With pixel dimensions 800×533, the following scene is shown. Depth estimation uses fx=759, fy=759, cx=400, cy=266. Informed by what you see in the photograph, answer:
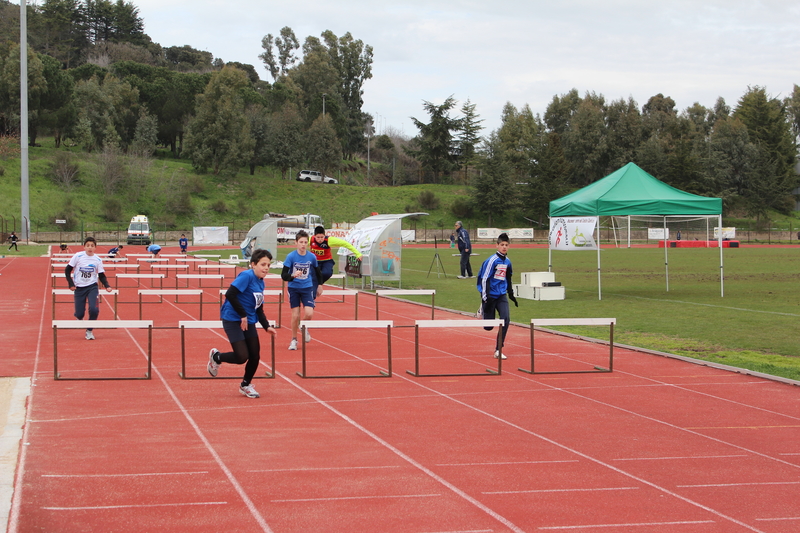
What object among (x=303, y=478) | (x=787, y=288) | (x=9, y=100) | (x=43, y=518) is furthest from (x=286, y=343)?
(x=9, y=100)

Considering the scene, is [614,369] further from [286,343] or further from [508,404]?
[286,343]

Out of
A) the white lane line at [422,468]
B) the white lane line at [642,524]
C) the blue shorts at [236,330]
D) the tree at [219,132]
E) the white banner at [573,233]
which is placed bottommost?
the white lane line at [642,524]

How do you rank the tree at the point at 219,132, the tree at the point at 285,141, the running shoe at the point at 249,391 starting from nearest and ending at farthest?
the running shoe at the point at 249,391 → the tree at the point at 219,132 → the tree at the point at 285,141

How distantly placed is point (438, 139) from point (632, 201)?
77741mm

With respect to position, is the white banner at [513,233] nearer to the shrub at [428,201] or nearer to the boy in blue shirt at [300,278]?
the shrub at [428,201]

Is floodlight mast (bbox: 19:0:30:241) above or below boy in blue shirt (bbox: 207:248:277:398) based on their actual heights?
above

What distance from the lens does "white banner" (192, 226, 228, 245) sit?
63.4m

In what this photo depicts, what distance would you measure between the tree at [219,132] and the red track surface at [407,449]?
2740 inches

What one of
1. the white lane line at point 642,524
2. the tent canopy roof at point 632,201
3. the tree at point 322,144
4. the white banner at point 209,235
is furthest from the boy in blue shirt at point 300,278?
the tree at point 322,144

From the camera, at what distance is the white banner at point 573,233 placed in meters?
20.7

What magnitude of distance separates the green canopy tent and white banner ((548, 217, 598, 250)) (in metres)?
0.21

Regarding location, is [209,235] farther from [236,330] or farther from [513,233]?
[236,330]

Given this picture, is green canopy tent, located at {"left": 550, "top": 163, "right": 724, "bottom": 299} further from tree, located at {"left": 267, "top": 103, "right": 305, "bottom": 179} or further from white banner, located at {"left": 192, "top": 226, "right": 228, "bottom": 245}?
tree, located at {"left": 267, "top": 103, "right": 305, "bottom": 179}

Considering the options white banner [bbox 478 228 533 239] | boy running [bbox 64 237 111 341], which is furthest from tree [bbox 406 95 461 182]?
boy running [bbox 64 237 111 341]
